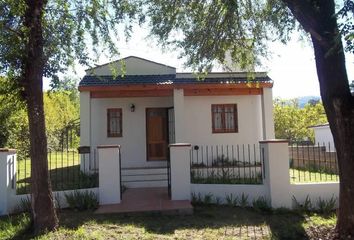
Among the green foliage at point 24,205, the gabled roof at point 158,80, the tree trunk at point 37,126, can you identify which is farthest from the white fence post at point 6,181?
the gabled roof at point 158,80

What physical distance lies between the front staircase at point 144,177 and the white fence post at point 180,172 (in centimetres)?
315

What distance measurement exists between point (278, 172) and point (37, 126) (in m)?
5.56

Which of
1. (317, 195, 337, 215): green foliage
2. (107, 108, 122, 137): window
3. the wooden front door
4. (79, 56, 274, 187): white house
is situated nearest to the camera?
(317, 195, 337, 215): green foliage

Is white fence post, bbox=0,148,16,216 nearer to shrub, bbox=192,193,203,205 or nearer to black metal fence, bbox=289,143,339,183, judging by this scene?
shrub, bbox=192,193,203,205

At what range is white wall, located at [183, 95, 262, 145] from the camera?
1589 cm

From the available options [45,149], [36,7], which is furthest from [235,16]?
[45,149]

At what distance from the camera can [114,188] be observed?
10.2 metres

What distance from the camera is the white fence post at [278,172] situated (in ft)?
32.2

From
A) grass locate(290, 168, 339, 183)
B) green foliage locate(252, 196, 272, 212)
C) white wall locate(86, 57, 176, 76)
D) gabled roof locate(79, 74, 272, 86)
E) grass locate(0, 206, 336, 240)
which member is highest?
white wall locate(86, 57, 176, 76)

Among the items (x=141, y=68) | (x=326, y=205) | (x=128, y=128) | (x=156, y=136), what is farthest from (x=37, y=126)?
(x=141, y=68)

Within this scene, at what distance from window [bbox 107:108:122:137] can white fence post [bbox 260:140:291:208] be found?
298 inches

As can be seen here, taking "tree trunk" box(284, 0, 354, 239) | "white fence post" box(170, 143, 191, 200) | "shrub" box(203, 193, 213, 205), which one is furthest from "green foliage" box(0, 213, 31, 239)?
"tree trunk" box(284, 0, 354, 239)

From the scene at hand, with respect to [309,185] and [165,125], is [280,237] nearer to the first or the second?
[309,185]

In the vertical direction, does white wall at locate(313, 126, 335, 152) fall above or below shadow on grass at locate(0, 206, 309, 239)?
above
